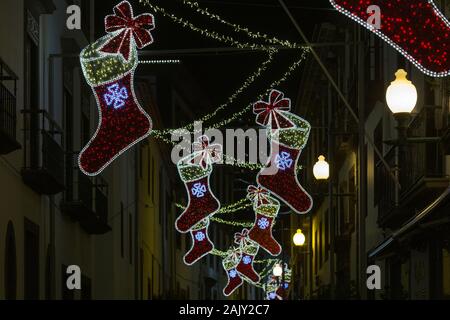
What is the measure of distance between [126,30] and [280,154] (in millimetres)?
7879

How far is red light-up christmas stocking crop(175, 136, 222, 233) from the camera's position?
102ft

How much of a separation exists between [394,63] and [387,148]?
8.56 ft

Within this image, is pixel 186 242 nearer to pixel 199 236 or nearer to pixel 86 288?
pixel 199 236

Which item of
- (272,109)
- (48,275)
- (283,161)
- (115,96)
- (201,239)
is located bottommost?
(48,275)

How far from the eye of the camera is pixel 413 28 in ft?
39.3

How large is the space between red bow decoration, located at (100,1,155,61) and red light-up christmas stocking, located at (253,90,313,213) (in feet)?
23.1

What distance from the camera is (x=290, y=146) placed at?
27.5 metres

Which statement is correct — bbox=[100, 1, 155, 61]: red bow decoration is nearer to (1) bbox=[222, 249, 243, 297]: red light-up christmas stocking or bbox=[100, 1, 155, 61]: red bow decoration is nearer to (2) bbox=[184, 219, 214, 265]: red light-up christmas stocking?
(2) bbox=[184, 219, 214, 265]: red light-up christmas stocking

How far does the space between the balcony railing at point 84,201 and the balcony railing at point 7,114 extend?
5.84 meters

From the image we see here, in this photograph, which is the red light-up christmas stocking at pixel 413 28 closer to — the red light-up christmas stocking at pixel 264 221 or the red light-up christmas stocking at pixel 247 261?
the red light-up christmas stocking at pixel 264 221

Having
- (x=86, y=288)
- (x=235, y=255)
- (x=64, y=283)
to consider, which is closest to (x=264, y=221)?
(x=86, y=288)

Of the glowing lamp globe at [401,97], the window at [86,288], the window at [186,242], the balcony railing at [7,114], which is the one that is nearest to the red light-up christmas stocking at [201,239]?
the window at [86,288]

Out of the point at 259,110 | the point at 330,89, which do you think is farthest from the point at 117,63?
the point at 330,89

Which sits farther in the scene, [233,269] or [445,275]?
[233,269]
